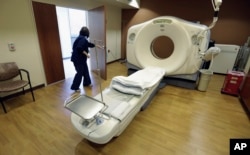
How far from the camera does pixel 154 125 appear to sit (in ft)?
5.88

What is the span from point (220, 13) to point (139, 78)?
3.28 meters

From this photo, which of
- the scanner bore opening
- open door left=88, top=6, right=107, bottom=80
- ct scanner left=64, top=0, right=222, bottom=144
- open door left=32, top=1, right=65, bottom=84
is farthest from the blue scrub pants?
the scanner bore opening

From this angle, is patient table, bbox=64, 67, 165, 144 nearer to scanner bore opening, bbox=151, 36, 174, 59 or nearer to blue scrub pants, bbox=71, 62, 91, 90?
blue scrub pants, bbox=71, 62, 91, 90

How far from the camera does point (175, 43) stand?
271 centimetres

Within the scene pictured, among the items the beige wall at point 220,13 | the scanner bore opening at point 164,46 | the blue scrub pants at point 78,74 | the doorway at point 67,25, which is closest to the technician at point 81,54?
the blue scrub pants at point 78,74

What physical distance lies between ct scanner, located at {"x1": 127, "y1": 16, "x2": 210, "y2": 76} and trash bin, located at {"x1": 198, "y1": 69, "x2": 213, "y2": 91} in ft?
0.63

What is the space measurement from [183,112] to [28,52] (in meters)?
2.90

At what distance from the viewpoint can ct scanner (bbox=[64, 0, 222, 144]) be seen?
1.19m

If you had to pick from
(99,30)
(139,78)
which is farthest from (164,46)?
(139,78)

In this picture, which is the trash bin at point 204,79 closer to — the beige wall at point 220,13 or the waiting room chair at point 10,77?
the beige wall at point 220,13

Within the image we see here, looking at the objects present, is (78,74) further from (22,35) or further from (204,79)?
(204,79)

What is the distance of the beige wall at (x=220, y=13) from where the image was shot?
3.39m

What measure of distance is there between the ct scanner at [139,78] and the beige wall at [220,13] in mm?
1618

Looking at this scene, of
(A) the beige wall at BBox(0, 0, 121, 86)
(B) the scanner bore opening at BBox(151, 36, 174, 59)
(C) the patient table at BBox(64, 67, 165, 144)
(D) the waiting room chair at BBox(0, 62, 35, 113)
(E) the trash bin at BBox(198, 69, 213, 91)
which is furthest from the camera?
(B) the scanner bore opening at BBox(151, 36, 174, 59)
